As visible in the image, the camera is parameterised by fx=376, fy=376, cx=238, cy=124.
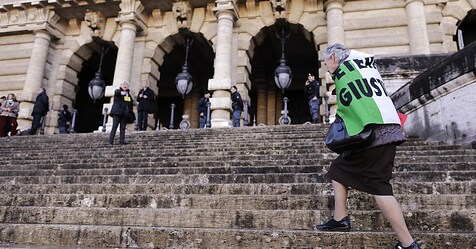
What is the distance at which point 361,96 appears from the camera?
2.57 m

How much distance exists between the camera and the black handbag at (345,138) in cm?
250

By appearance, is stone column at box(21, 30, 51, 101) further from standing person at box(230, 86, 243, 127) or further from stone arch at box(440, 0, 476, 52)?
stone arch at box(440, 0, 476, 52)

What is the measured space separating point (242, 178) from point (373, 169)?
2.44 meters

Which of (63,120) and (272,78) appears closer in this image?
(63,120)

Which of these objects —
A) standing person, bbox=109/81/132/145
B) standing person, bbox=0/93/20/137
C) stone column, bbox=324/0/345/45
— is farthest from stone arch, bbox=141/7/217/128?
standing person, bbox=109/81/132/145

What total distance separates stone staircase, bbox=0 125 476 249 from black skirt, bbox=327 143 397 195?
17.1 inches

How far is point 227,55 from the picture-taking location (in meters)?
13.3

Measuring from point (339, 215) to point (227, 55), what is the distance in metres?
11.0

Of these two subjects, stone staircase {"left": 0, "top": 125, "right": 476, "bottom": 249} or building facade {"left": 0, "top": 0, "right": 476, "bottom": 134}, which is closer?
stone staircase {"left": 0, "top": 125, "right": 476, "bottom": 249}

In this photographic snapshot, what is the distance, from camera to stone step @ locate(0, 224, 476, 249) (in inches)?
104

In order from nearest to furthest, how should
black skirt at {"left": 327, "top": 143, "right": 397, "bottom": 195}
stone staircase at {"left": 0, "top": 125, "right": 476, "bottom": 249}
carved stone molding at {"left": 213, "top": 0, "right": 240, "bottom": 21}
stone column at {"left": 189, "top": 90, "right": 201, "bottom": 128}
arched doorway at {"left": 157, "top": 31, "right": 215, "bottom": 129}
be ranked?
black skirt at {"left": 327, "top": 143, "right": 397, "bottom": 195}, stone staircase at {"left": 0, "top": 125, "right": 476, "bottom": 249}, carved stone molding at {"left": 213, "top": 0, "right": 240, "bottom": 21}, arched doorway at {"left": 157, "top": 31, "right": 215, "bottom": 129}, stone column at {"left": 189, "top": 90, "right": 201, "bottom": 128}

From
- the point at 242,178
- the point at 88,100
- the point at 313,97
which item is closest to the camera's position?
the point at 242,178

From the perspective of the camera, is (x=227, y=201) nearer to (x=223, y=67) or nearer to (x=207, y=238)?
(x=207, y=238)

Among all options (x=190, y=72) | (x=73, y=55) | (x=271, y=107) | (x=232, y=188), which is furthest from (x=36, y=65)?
(x=232, y=188)
